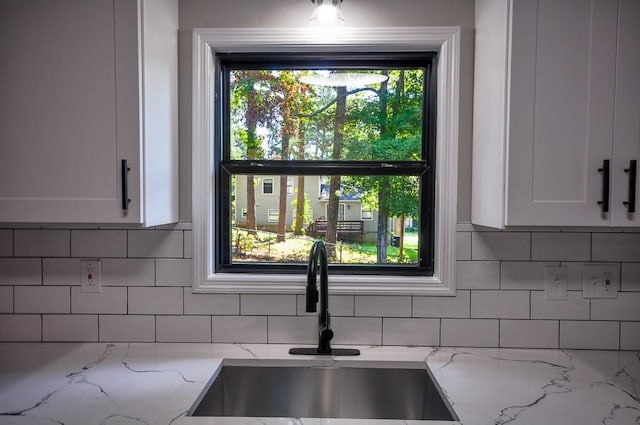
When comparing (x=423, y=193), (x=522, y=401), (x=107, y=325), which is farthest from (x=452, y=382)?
(x=107, y=325)

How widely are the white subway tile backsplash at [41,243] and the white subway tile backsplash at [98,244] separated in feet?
0.10

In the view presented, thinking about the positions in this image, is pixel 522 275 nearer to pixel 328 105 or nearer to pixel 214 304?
pixel 328 105

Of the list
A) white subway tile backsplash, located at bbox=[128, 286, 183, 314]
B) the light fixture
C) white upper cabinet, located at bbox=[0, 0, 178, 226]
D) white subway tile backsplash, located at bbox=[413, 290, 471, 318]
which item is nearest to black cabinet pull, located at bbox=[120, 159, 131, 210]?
white upper cabinet, located at bbox=[0, 0, 178, 226]

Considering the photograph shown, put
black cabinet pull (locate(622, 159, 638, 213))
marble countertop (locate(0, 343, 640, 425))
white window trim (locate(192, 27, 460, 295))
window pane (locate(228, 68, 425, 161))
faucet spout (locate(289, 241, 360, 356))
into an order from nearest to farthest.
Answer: marble countertop (locate(0, 343, 640, 425)) < black cabinet pull (locate(622, 159, 638, 213)) < faucet spout (locate(289, 241, 360, 356)) < white window trim (locate(192, 27, 460, 295)) < window pane (locate(228, 68, 425, 161))

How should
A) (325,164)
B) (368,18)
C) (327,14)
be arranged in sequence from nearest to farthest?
(327,14) → (368,18) → (325,164)

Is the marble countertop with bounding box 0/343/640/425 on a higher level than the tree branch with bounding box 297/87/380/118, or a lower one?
lower

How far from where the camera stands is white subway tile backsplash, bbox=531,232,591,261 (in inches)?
58.3

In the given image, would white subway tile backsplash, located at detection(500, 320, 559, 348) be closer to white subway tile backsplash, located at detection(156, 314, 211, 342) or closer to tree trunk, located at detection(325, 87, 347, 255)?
tree trunk, located at detection(325, 87, 347, 255)

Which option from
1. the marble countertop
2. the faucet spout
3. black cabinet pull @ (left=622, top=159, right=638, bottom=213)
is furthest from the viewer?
the faucet spout

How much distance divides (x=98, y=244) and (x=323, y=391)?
103 centimetres

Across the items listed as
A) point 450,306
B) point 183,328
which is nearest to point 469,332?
point 450,306

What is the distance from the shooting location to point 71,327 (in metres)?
1.53

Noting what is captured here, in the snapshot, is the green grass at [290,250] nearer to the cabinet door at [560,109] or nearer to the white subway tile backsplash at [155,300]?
the white subway tile backsplash at [155,300]

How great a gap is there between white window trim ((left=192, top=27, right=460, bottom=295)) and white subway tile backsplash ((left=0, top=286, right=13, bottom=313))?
2.42ft
